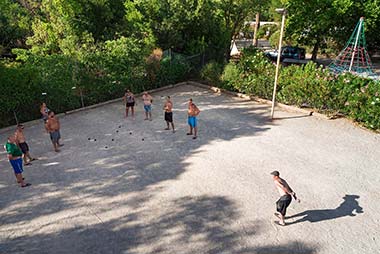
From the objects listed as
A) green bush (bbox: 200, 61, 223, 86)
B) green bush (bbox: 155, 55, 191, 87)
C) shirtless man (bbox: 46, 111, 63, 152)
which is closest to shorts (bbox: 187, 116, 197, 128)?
shirtless man (bbox: 46, 111, 63, 152)

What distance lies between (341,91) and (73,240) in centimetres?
1115

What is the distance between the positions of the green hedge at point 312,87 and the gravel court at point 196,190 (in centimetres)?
76

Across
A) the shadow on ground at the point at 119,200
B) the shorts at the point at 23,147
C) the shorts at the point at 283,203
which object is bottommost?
the shadow on ground at the point at 119,200

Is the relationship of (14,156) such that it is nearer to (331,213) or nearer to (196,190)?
(196,190)

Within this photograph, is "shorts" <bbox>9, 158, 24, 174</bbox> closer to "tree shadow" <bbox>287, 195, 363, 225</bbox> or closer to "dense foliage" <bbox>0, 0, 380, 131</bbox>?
"dense foliage" <bbox>0, 0, 380, 131</bbox>

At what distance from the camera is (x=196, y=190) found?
8.15 meters

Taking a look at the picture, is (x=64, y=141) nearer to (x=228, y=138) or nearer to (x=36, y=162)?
(x=36, y=162)

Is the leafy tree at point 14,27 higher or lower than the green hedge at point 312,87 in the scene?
higher

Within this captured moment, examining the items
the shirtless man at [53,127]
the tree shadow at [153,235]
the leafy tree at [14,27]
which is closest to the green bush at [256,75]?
the tree shadow at [153,235]

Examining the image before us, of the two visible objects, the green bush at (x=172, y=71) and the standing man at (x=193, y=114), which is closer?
the standing man at (x=193, y=114)

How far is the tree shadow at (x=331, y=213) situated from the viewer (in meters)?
6.96

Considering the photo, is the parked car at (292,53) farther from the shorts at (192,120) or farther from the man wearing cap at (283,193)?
the man wearing cap at (283,193)

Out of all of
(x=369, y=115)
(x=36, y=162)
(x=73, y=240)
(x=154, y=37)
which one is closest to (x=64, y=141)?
(x=36, y=162)

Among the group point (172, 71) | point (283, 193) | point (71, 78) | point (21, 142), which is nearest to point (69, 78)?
point (71, 78)
